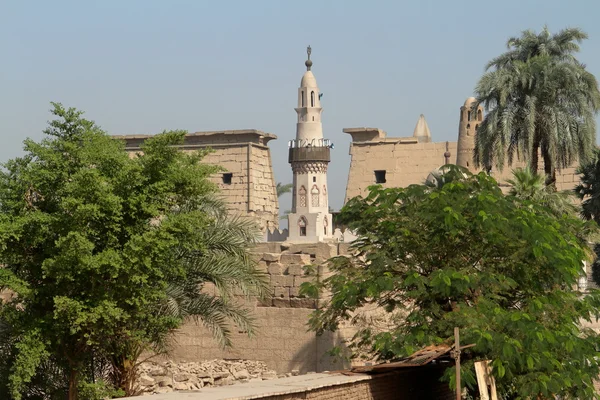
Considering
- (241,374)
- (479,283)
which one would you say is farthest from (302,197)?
(479,283)

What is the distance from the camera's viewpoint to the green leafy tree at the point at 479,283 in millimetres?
14234

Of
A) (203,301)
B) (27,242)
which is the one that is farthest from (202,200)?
(27,242)

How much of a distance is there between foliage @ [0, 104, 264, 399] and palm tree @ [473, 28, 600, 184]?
1024 cm

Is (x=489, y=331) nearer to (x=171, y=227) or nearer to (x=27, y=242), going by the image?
(x=171, y=227)

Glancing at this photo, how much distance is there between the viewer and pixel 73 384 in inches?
586

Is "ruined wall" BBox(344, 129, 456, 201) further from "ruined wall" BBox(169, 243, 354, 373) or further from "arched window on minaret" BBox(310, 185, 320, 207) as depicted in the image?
"ruined wall" BBox(169, 243, 354, 373)

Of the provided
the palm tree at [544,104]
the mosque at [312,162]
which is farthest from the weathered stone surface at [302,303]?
the mosque at [312,162]

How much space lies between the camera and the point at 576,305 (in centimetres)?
1575

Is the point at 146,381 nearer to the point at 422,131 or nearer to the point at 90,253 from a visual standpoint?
the point at 90,253

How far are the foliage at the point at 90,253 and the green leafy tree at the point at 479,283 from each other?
2226 millimetres

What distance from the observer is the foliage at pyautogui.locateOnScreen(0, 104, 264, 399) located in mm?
14250

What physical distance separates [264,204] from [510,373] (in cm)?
2946

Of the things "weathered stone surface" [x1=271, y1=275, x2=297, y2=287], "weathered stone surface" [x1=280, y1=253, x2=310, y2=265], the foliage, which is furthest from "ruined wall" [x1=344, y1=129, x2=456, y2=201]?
the foliage

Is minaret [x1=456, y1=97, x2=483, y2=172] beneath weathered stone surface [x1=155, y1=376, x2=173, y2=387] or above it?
above
